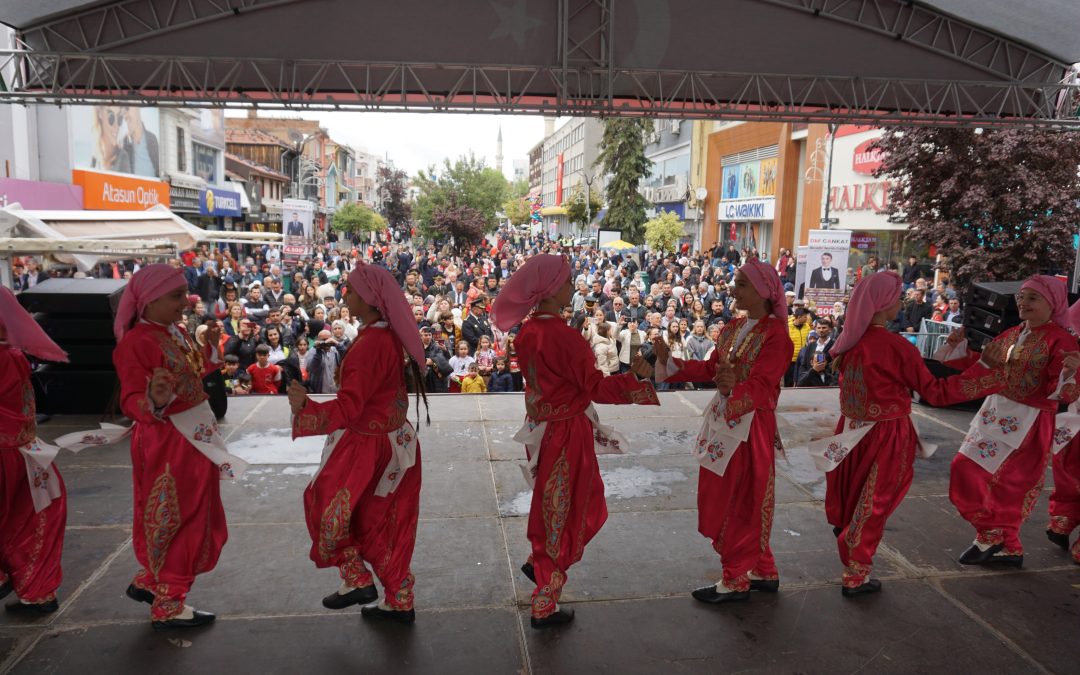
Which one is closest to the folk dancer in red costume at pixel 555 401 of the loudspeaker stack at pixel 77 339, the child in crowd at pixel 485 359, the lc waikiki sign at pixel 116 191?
the loudspeaker stack at pixel 77 339

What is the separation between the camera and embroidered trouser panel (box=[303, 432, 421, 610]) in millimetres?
3283

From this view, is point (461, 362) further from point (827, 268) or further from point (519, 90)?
point (827, 268)

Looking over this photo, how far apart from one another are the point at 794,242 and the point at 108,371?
24.9 m

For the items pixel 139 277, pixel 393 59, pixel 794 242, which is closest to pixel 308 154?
pixel 794 242

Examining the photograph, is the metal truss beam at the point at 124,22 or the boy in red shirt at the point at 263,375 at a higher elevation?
the metal truss beam at the point at 124,22

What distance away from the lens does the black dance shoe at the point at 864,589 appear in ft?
12.6

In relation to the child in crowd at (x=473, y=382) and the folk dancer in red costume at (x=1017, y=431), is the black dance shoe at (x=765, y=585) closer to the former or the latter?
the folk dancer in red costume at (x=1017, y=431)

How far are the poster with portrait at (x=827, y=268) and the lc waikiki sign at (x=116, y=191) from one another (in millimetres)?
17378

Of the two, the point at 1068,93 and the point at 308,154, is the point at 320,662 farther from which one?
the point at 308,154

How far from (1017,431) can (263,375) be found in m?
7.18

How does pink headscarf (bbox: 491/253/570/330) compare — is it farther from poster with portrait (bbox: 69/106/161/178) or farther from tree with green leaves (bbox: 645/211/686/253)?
tree with green leaves (bbox: 645/211/686/253)

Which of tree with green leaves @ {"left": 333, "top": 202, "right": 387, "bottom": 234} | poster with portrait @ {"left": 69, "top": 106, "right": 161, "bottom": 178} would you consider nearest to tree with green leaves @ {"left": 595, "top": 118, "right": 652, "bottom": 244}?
tree with green leaves @ {"left": 333, "top": 202, "right": 387, "bottom": 234}

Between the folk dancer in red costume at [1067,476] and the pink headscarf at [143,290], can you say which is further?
the folk dancer in red costume at [1067,476]

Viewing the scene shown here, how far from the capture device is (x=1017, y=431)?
13.4 feet
